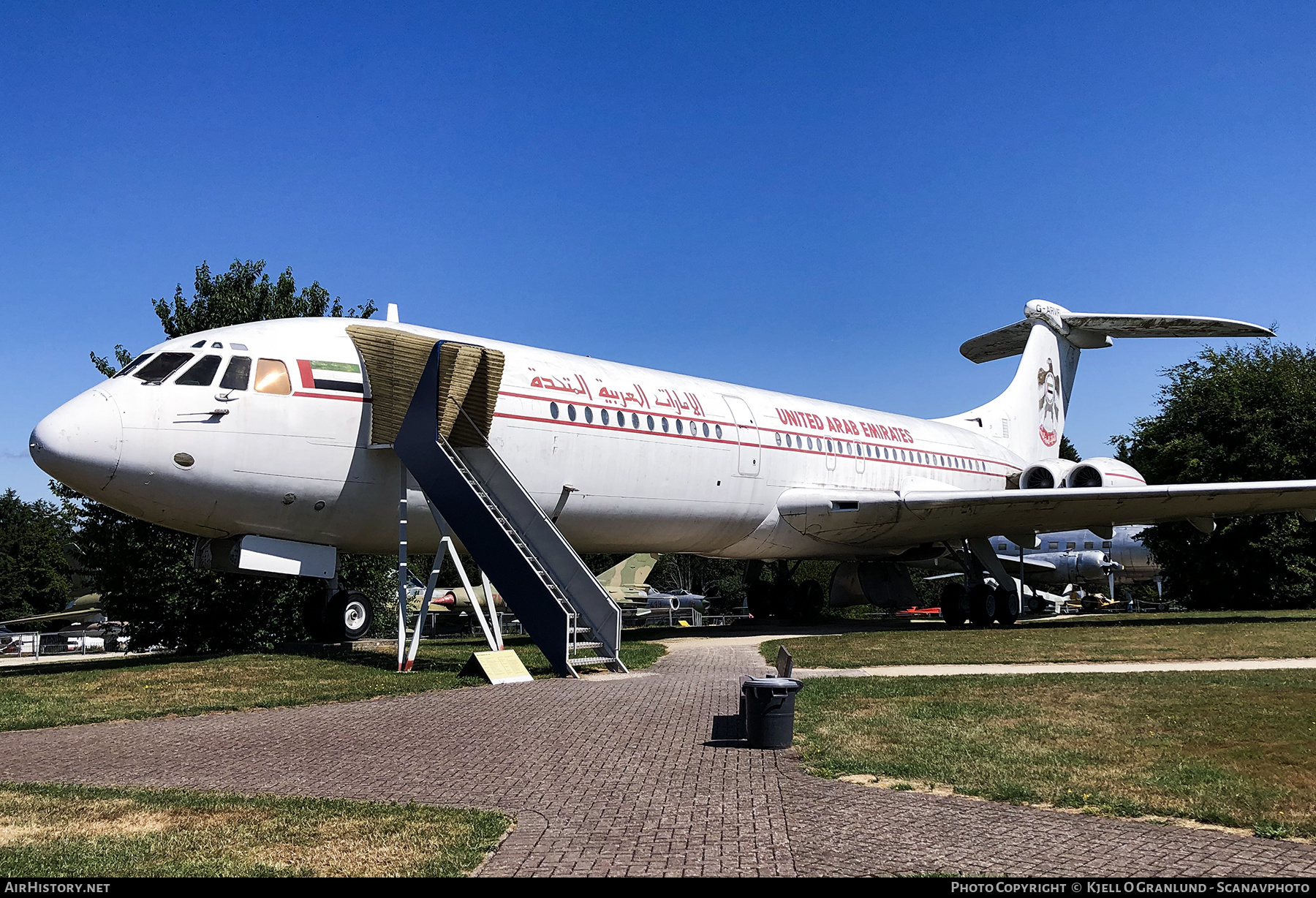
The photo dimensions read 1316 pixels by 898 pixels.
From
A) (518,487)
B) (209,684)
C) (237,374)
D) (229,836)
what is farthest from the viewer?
(518,487)

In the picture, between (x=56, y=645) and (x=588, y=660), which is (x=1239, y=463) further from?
(x=56, y=645)

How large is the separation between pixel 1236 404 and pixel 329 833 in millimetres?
41211

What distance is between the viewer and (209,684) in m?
12.8

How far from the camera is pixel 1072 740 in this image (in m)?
8.35

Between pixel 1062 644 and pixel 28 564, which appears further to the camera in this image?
pixel 28 564

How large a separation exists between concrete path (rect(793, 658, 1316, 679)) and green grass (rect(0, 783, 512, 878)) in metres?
8.07

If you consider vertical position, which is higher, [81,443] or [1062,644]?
[81,443]

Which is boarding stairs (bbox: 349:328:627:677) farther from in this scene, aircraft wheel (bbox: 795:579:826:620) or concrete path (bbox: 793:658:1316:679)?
aircraft wheel (bbox: 795:579:826:620)

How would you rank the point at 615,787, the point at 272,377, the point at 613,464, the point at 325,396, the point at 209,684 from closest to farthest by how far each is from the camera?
the point at 615,787, the point at 209,684, the point at 272,377, the point at 325,396, the point at 613,464

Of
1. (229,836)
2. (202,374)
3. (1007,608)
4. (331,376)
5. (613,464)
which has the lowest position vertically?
(229,836)

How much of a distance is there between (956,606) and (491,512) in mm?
14903

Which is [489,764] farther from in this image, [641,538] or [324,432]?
[641,538]

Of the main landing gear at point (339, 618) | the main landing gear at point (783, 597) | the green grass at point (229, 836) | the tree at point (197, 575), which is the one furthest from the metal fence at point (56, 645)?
the green grass at point (229, 836)

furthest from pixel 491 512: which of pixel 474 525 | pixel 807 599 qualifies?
pixel 807 599
